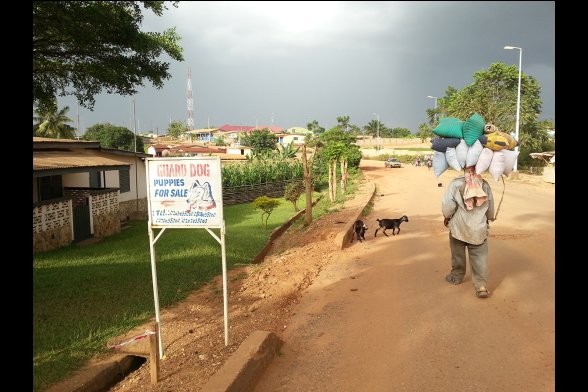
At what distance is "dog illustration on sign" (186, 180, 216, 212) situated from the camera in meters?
4.14

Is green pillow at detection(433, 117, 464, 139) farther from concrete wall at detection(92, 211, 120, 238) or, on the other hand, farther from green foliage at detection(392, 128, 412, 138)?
green foliage at detection(392, 128, 412, 138)

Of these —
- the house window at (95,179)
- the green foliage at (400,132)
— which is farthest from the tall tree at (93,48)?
the green foliage at (400,132)

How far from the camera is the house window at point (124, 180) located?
16281mm

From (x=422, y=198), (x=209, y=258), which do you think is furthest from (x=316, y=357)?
(x=422, y=198)

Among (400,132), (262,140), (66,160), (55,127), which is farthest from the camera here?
(400,132)

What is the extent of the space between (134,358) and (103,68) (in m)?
5.45

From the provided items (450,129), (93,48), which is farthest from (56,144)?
(450,129)

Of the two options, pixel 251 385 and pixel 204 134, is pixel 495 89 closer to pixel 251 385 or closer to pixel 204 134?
pixel 251 385

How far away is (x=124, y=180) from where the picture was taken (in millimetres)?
16578

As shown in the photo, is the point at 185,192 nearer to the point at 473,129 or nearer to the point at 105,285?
the point at 473,129

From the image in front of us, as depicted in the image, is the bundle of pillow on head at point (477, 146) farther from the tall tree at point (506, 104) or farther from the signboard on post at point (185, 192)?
the tall tree at point (506, 104)

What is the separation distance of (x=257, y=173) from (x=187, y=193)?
71.6 ft

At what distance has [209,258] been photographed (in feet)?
31.4
